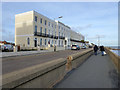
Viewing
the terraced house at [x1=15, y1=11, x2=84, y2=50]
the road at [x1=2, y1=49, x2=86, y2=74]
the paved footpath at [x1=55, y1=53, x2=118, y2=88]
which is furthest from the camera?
the terraced house at [x1=15, y1=11, x2=84, y2=50]

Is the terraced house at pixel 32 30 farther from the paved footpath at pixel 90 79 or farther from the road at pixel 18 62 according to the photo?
Answer: the paved footpath at pixel 90 79

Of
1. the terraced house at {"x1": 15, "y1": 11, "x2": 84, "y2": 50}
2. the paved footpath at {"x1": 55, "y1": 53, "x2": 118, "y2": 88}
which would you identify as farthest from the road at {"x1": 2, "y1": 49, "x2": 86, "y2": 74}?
the terraced house at {"x1": 15, "y1": 11, "x2": 84, "y2": 50}

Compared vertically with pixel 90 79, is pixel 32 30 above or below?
above

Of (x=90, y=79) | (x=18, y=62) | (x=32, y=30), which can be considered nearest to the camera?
(x=90, y=79)

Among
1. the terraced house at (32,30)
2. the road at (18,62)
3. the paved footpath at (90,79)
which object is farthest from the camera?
the terraced house at (32,30)

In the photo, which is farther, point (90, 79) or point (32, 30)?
point (32, 30)

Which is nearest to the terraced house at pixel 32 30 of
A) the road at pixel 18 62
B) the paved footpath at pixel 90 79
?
the road at pixel 18 62

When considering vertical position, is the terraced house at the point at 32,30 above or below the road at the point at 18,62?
above

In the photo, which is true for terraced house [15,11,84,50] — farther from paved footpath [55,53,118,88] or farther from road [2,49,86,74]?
paved footpath [55,53,118,88]

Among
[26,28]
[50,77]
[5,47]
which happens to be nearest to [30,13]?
[26,28]

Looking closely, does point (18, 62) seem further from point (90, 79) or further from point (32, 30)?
point (32, 30)

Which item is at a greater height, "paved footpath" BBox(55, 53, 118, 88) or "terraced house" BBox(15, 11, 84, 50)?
"terraced house" BBox(15, 11, 84, 50)

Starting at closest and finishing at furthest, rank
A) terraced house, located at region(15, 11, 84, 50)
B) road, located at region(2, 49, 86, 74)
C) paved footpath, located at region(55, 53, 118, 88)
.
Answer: paved footpath, located at region(55, 53, 118, 88)
road, located at region(2, 49, 86, 74)
terraced house, located at region(15, 11, 84, 50)

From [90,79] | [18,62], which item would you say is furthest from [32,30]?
[90,79]
